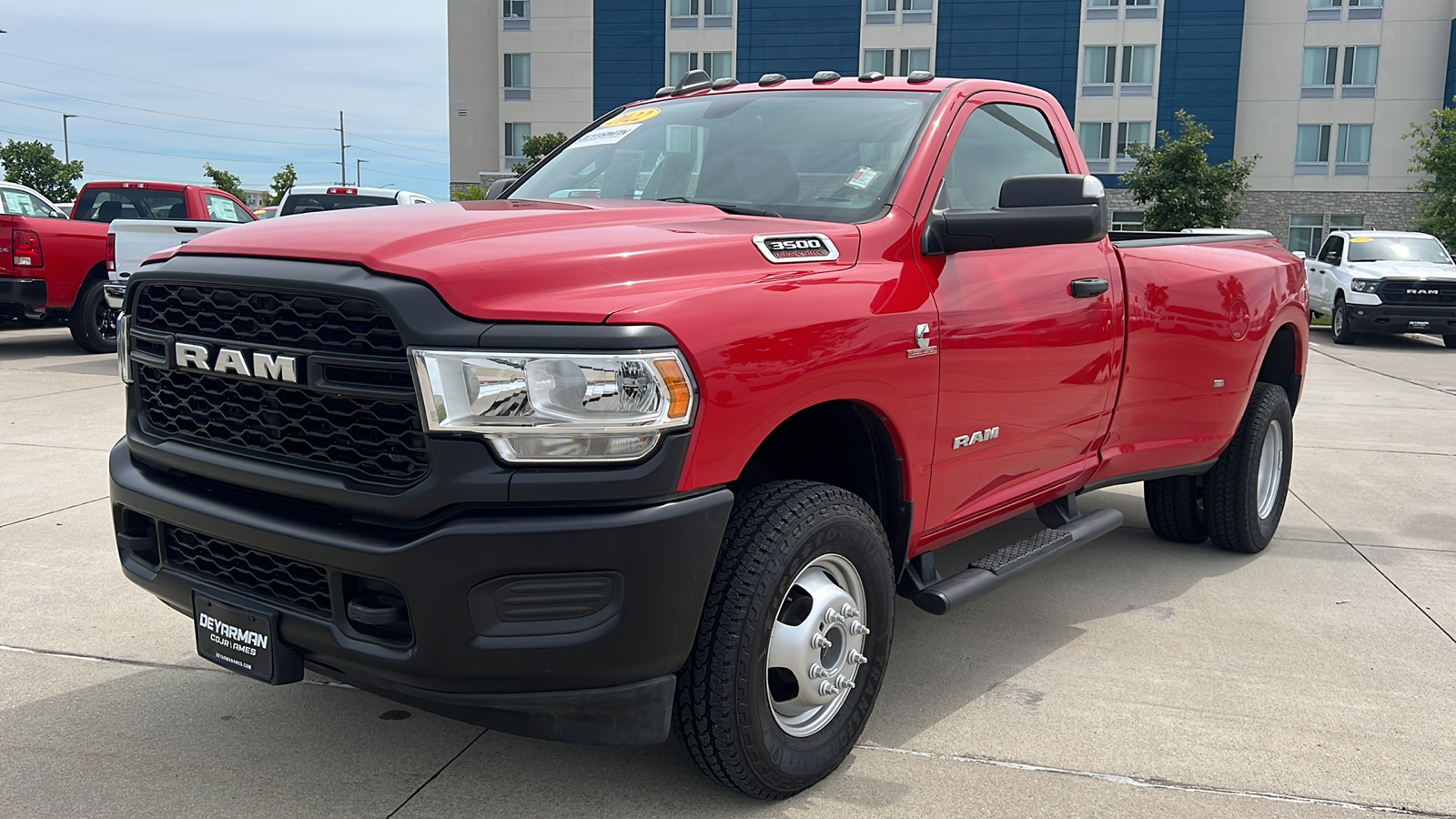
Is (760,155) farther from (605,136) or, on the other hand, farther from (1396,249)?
(1396,249)

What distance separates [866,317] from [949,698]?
4.61 ft

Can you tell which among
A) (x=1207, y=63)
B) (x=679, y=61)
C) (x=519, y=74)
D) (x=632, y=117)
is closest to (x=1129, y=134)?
(x=1207, y=63)

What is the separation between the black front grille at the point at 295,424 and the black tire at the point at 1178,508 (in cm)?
418

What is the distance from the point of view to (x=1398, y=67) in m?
43.6

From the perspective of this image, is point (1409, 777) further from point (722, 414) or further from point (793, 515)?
point (722, 414)

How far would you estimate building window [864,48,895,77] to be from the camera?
46.6m

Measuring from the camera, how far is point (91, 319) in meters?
12.8

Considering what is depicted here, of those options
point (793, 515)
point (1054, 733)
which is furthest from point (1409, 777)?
point (793, 515)

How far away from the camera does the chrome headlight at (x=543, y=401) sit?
2391mm

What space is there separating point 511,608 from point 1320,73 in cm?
4889

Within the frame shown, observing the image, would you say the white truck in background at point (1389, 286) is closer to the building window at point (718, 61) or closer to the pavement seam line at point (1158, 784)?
the pavement seam line at point (1158, 784)

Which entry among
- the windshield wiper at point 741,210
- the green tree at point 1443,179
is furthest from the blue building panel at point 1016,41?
the windshield wiper at point 741,210

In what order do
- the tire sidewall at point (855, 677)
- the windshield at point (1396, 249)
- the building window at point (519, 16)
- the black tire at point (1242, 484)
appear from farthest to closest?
1. the building window at point (519, 16)
2. the windshield at point (1396, 249)
3. the black tire at point (1242, 484)
4. the tire sidewall at point (855, 677)

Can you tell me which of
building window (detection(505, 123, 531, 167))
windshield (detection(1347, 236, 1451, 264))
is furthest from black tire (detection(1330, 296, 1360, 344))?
building window (detection(505, 123, 531, 167))
